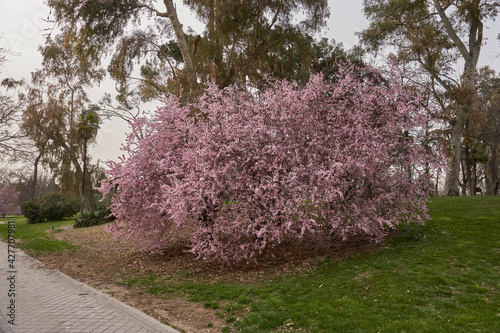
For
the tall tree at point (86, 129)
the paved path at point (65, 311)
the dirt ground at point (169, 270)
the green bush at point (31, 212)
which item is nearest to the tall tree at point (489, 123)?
the dirt ground at point (169, 270)

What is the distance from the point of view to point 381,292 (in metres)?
6.06

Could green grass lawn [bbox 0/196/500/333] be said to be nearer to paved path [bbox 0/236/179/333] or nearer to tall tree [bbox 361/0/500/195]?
paved path [bbox 0/236/179/333]

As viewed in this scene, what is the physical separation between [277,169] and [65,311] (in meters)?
5.34

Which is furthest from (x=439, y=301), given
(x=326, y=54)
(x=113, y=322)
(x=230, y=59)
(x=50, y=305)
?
(x=326, y=54)

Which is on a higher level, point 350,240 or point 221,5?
point 221,5

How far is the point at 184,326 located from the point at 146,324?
0.63 meters

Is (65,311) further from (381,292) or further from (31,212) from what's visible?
(31,212)

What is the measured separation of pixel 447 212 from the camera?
43.2 ft

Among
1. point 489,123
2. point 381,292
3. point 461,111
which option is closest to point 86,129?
point 381,292

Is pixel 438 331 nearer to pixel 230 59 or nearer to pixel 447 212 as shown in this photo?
pixel 447 212

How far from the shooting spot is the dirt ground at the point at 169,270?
5917 mm

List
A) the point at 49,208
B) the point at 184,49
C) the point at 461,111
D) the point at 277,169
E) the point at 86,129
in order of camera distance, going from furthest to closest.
A: 1. the point at 86,129
2. the point at 49,208
3. the point at 461,111
4. the point at 184,49
5. the point at 277,169

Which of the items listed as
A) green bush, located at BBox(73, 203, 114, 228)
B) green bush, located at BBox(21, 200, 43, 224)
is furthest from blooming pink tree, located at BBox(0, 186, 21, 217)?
green bush, located at BBox(73, 203, 114, 228)

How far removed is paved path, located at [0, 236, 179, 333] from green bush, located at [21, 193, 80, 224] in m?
22.1
